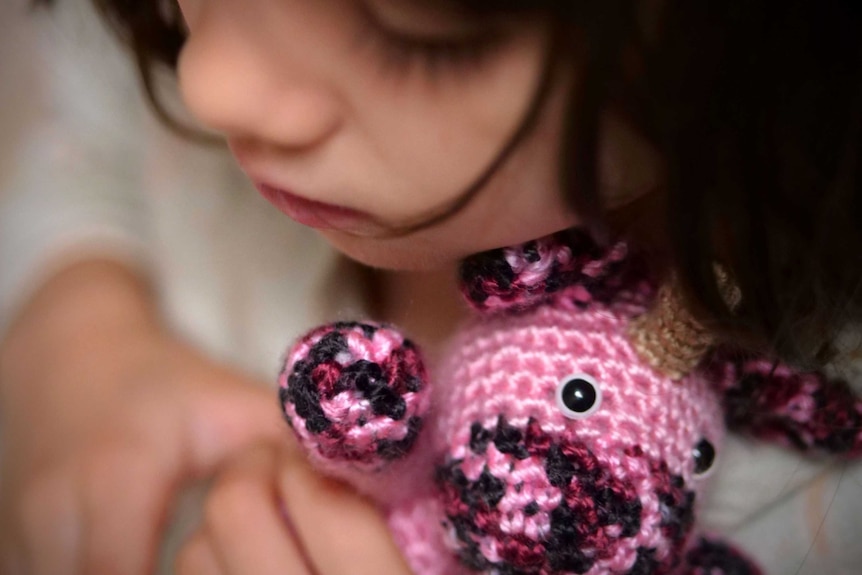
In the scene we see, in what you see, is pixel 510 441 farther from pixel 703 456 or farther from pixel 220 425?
pixel 220 425

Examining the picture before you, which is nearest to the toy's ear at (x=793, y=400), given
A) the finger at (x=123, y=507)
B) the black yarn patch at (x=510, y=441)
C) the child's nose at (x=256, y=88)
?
the black yarn patch at (x=510, y=441)

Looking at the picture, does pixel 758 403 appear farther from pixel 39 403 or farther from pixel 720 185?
pixel 39 403

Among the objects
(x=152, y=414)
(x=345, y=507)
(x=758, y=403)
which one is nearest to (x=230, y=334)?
(x=152, y=414)

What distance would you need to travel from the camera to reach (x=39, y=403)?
1.87 ft

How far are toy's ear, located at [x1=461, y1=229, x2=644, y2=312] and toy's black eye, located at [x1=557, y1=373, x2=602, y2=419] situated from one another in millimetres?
40

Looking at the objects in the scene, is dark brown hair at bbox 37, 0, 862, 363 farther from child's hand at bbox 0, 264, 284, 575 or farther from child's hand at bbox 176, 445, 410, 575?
child's hand at bbox 0, 264, 284, 575

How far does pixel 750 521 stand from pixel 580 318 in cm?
23

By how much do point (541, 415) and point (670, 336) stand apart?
0.22ft

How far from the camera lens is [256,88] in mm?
286

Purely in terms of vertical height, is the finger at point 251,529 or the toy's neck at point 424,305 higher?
the toy's neck at point 424,305

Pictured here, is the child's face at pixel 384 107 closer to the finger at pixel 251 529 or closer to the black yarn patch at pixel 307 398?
the black yarn patch at pixel 307 398

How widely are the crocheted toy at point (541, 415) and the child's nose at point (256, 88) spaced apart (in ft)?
0.32

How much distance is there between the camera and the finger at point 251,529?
0.41 meters

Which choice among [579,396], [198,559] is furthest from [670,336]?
[198,559]
